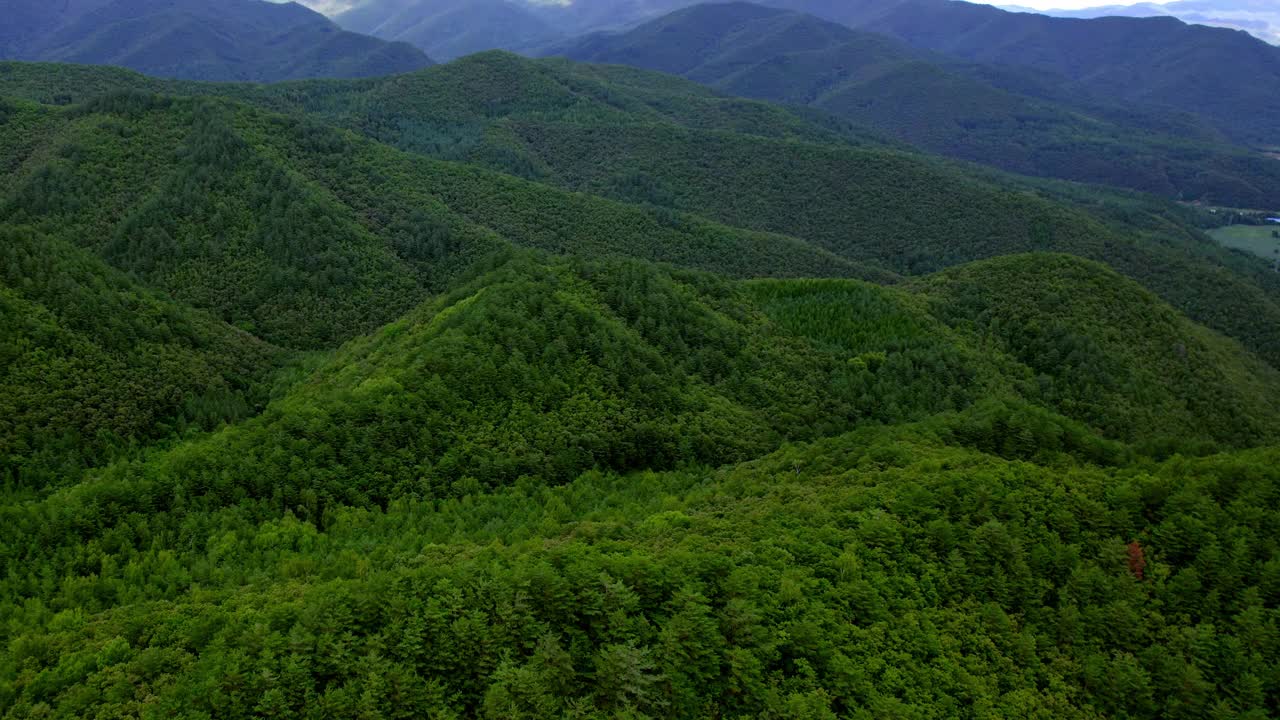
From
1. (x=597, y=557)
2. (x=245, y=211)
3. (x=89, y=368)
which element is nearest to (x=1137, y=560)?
(x=597, y=557)

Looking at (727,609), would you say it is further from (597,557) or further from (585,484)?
(585,484)

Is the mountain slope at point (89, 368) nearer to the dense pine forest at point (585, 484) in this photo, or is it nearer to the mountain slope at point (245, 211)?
the dense pine forest at point (585, 484)

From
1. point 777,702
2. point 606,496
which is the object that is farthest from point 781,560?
point 606,496

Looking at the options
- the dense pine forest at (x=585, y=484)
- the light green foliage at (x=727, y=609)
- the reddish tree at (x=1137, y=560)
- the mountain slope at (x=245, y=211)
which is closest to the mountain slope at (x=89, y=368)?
the dense pine forest at (x=585, y=484)

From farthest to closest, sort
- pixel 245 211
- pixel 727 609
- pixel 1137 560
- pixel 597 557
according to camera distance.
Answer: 1. pixel 245 211
2. pixel 1137 560
3. pixel 597 557
4. pixel 727 609

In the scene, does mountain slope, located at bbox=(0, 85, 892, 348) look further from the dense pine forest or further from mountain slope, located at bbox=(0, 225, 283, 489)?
mountain slope, located at bbox=(0, 225, 283, 489)

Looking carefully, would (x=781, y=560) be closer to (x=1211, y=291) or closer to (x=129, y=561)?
(x=129, y=561)

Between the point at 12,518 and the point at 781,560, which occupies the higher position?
the point at 781,560
